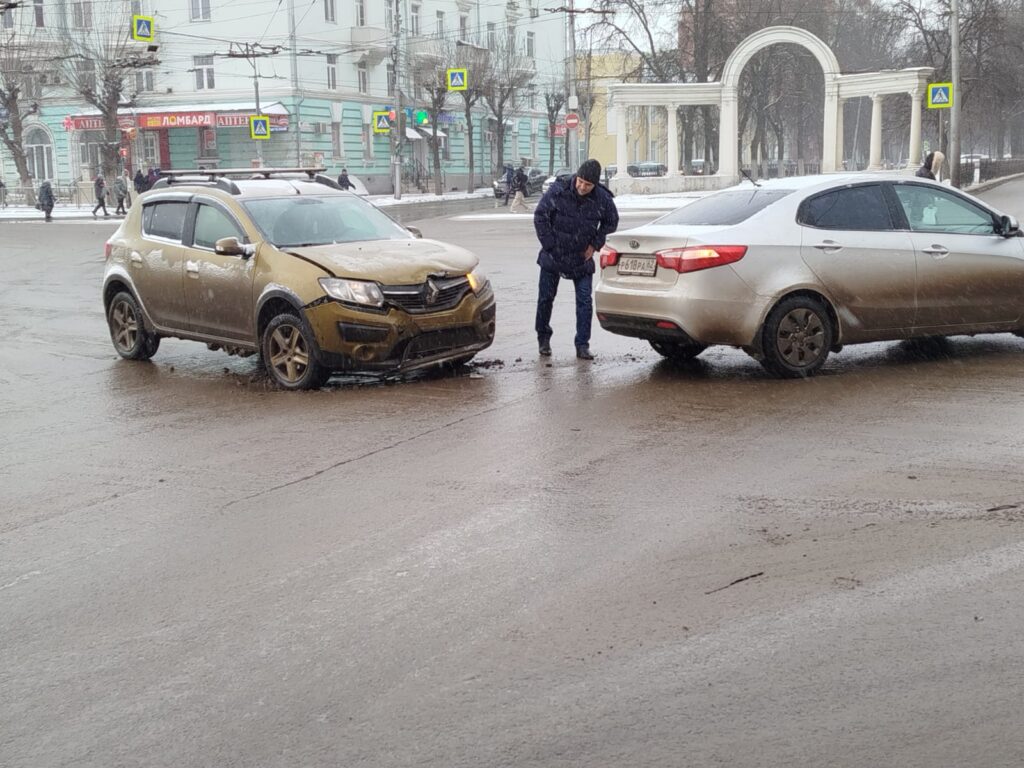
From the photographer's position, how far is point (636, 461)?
696cm

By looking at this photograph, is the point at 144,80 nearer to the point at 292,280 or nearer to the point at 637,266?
the point at 292,280

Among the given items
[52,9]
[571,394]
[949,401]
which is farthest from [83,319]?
[52,9]

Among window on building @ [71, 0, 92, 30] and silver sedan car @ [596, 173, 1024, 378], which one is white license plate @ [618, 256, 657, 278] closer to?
silver sedan car @ [596, 173, 1024, 378]

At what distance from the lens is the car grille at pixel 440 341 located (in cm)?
965

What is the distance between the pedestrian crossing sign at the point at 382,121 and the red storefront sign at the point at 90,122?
36.3 ft

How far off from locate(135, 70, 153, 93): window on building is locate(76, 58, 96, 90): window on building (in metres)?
3.17

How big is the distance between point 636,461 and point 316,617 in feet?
8.99

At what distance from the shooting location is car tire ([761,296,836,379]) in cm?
927

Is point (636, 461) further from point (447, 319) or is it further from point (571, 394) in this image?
point (447, 319)

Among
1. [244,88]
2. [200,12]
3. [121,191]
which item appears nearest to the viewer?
[121,191]

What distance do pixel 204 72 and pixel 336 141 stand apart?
271 inches

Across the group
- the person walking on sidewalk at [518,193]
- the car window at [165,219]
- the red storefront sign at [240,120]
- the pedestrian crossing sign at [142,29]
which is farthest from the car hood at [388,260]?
the red storefront sign at [240,120]

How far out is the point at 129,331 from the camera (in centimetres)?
1181

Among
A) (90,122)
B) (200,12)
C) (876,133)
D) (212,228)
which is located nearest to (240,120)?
(200,12)
